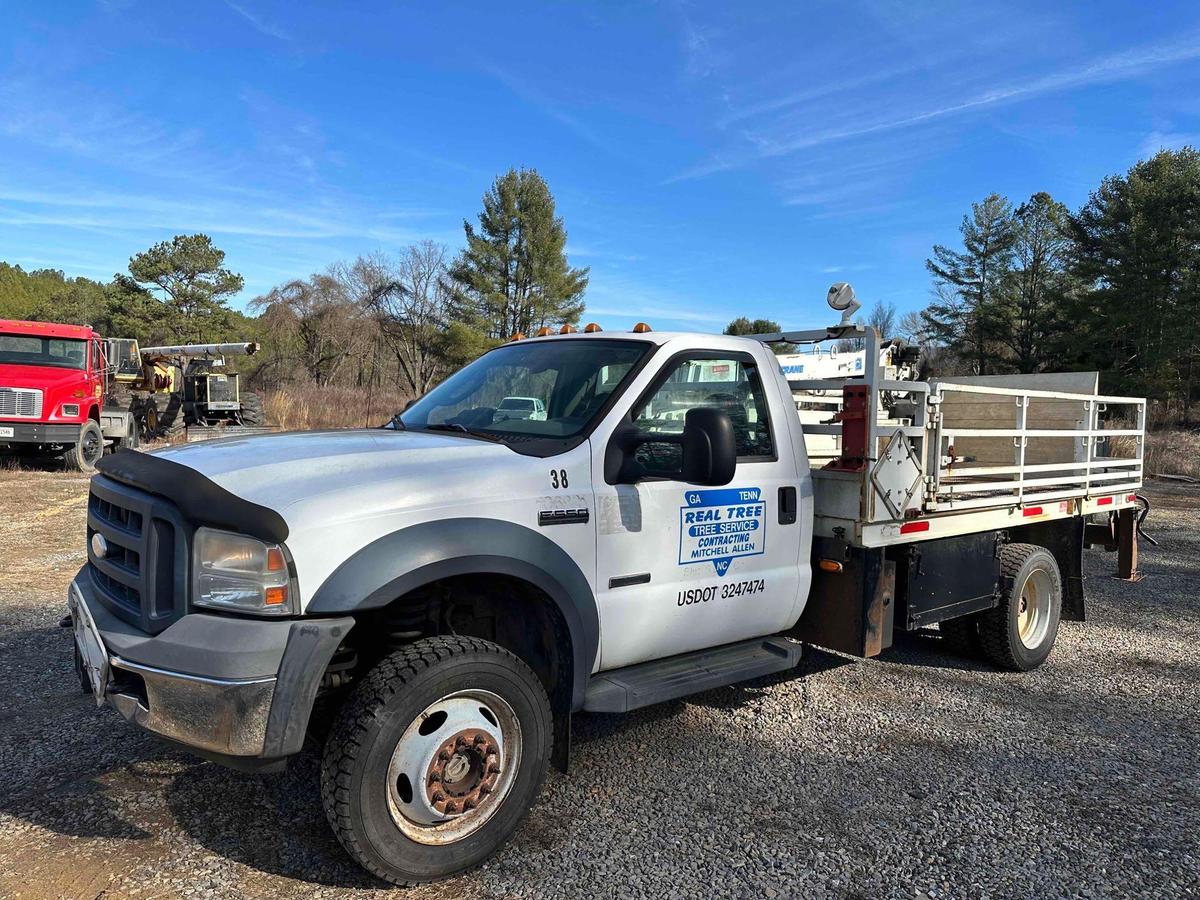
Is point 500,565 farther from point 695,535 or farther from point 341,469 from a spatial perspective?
point 695,535

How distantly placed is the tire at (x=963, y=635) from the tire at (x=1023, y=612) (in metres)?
0.07

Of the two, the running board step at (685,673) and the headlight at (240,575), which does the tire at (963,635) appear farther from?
the headlight at (240,575)

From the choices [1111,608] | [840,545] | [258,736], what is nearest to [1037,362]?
[1111,608]

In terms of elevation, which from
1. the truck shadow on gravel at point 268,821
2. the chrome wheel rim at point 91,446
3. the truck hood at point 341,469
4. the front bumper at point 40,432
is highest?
the truck hood at point 341,469

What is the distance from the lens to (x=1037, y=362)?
41.8m

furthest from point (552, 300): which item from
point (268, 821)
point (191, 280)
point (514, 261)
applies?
point (268, 821)

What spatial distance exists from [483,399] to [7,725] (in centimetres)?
282

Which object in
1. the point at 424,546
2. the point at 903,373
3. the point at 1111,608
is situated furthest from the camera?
the point at 903,373

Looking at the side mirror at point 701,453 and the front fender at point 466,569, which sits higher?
the side mirror at point 701,453

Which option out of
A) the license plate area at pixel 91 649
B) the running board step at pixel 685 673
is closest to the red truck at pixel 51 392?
the license plate area at pixel 91 649

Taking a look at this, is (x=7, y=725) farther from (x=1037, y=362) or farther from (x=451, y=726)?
(x=1037, y=362)

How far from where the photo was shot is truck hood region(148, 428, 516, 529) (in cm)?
265

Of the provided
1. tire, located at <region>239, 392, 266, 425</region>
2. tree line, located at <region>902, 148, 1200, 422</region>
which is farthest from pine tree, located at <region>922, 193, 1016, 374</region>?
tire, located at <region>239, 392, 266, 425</region>

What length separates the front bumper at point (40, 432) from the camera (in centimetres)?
1427
